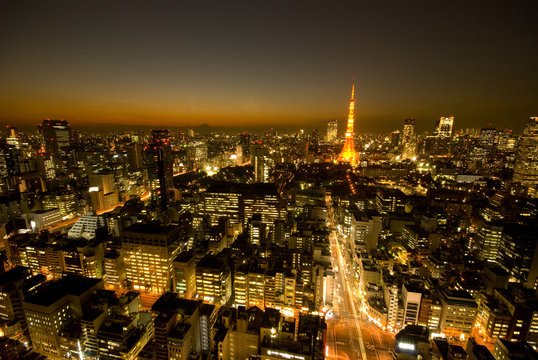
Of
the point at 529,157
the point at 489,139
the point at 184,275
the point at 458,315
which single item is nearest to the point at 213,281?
the point at 184,275

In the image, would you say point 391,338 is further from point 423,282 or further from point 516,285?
point 516,285

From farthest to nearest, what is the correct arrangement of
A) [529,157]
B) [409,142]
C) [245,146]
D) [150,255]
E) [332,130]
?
[332,130]
[245,146]
[409,142]
[529,157]
[150,255]

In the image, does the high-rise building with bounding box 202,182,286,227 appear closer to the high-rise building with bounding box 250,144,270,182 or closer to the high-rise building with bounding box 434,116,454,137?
the high-rise building with bounding box 250,144,270,182

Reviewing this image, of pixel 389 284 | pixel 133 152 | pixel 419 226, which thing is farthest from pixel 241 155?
pixel 389 284

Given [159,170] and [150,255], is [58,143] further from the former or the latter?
[150,255]

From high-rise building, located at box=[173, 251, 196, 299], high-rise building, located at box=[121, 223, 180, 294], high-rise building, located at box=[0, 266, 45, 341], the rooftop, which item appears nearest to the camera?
the rooftop

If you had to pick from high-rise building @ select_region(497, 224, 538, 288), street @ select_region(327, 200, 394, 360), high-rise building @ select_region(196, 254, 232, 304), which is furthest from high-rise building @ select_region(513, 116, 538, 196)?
high-rise building @ select_region(196, 254, 232, 304)
